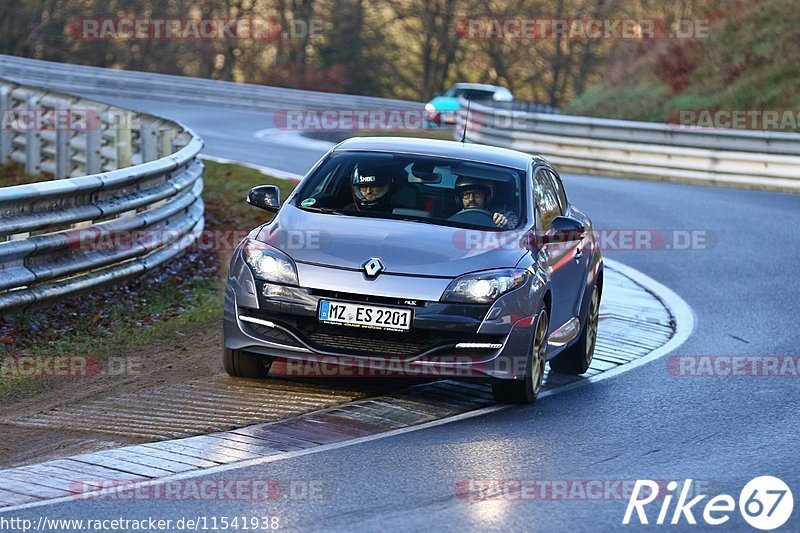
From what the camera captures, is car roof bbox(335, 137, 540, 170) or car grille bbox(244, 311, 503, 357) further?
car roof bbox(335, 137, 540, 170)

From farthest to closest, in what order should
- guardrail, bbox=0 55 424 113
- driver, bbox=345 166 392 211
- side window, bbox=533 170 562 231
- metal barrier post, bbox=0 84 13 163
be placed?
guardrail, bbox=0 55 424 113 → metal barrier post, bbox=0 84 13 163 → side window, bbox=533 170 562 231 → driver, bbox=345 166 392 211

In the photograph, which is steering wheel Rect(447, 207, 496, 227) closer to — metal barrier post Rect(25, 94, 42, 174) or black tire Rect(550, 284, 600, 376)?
black tire Rect(550, 284, 600, 376)

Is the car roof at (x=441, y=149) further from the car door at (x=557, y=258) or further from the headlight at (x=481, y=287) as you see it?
the headlight at (x=481, y=287)

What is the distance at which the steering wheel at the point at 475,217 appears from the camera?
30.2ft

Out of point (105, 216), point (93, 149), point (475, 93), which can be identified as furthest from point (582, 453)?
point (475, 93)

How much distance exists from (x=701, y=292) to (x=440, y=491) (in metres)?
7.99

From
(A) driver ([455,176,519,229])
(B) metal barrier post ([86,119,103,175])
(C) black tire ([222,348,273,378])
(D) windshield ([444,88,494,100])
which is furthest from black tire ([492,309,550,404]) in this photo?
(D) windshield ([444,88,494,100])

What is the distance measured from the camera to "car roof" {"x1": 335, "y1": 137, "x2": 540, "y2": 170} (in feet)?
32.0

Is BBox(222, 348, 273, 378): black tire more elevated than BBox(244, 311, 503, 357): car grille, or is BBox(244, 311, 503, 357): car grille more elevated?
BBox(244, 311, 503, 357): car grille

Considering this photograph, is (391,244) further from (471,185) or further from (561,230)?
(561,230)

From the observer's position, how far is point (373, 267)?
8352 millimetres

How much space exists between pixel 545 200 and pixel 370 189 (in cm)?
131

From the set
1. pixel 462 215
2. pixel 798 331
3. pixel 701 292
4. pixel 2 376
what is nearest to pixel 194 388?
pixel 2 376

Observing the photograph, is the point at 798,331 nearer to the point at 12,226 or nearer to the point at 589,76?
the point at 12,226
